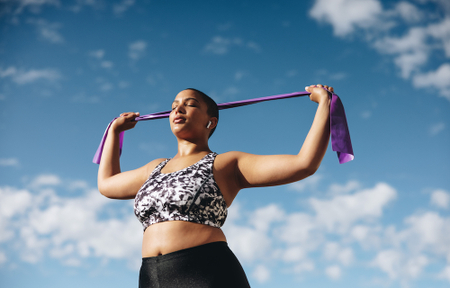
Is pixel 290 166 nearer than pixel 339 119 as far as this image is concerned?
Yes

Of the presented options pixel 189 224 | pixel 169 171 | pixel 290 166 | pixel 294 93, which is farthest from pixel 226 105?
pixel 189 224

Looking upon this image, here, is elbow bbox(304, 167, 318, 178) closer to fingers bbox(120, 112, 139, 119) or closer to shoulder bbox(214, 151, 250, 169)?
shoulder bbox(214, 151, 250, 169)

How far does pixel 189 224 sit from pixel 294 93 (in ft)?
5.37

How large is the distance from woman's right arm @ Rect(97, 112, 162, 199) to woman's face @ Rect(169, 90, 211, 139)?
0.42 metres

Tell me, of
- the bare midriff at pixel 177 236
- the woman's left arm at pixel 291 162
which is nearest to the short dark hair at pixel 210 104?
the woman's left arm at pixel 291 162

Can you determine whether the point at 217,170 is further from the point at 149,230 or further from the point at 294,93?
the point at 294,93

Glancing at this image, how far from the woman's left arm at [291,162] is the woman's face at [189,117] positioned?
551 millimetres

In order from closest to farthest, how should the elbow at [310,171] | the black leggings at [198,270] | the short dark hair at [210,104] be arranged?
1. the black leggings at [198,270]
2. the elbow at [310,171]
3. the short dark hair at [210,104]

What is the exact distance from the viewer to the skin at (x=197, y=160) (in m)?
3.18

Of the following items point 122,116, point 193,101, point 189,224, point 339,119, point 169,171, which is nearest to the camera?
point 189,224

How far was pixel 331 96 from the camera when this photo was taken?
3666mm

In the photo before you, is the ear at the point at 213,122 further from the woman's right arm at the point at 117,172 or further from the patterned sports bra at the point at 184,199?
the patterned sports bra at the point at 184,199

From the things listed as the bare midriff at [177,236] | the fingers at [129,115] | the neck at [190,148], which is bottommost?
the bare midriff at [177,236]

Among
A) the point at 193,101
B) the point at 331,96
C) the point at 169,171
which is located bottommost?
the point at 169,171
